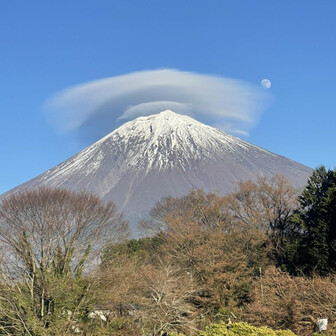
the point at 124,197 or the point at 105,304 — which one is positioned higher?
the point at 124,197

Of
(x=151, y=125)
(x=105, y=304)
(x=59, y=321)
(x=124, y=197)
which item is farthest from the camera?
(x=151, y=125)

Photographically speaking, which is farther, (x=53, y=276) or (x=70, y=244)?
(x=70, y=244)

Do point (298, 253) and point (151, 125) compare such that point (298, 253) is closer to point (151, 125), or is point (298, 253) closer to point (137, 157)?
point (137, 157)

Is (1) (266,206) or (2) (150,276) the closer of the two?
(2) (150,276)

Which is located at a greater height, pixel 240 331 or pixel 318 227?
pixel 318 227

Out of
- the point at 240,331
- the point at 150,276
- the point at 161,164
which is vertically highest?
the point at 161,164

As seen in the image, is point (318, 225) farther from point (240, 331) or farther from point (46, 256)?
point (240, 331)

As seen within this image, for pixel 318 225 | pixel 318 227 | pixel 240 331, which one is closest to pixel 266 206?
pixel 318 225


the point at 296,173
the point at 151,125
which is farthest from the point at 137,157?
the point at 296,173
